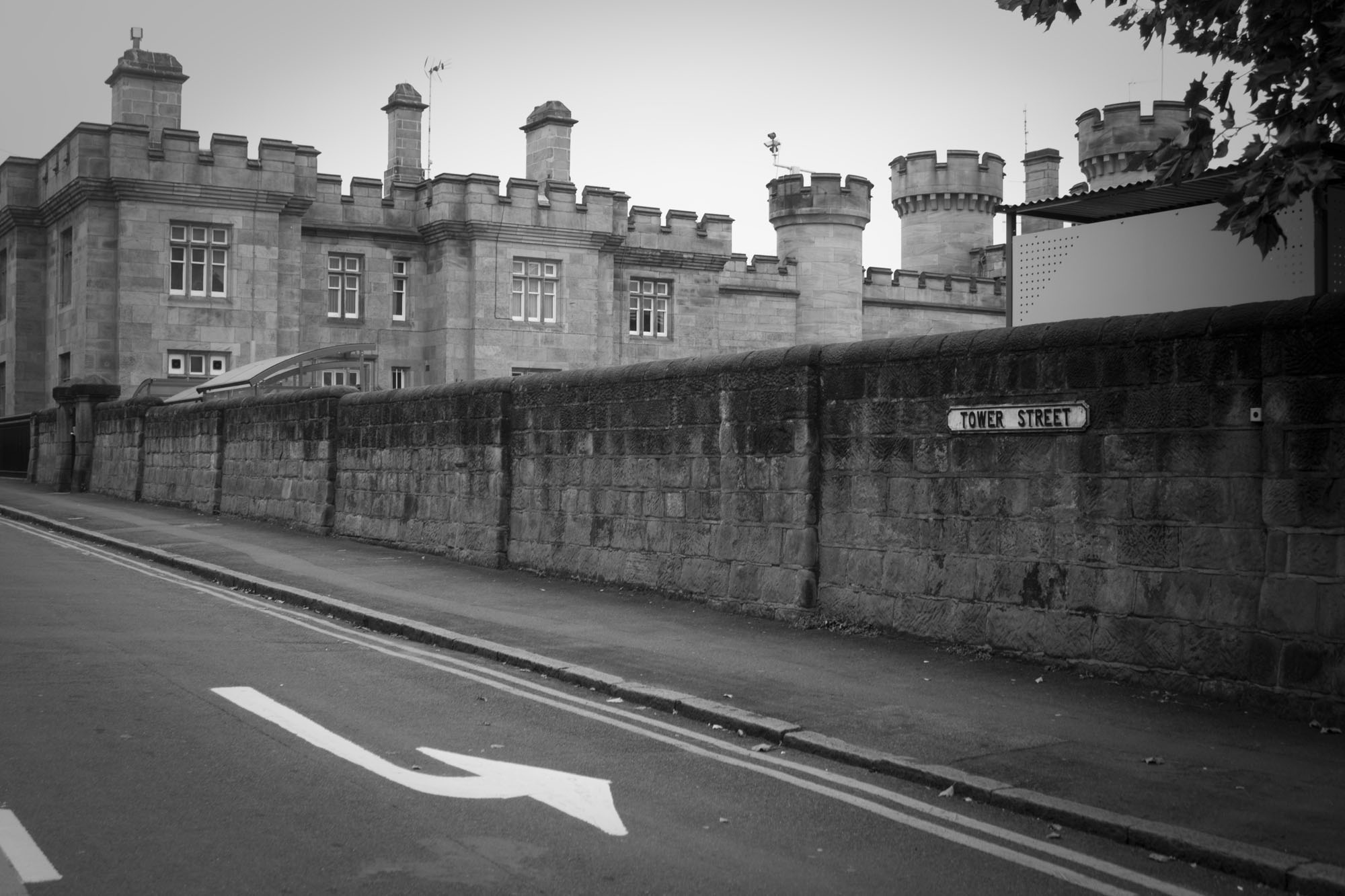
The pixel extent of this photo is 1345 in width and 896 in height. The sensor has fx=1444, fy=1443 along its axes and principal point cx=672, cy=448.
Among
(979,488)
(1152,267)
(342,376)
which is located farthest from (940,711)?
(342,376)

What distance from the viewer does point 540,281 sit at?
41812 millimetres

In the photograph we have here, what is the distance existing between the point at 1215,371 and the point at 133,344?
32.9 m

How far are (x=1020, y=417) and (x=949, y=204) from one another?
45925mm

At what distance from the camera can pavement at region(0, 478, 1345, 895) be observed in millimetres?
6340

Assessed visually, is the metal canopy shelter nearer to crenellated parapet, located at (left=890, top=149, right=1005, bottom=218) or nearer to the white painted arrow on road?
the white painted arrow on road

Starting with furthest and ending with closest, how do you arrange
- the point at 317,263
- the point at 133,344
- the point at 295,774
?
the point at 317,263
the point at 133,344
the point at 295,774

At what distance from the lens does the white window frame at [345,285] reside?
40.7m

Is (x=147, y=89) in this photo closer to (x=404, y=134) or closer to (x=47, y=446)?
(x=404, y=134)

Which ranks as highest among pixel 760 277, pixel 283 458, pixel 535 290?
pixel 760 277

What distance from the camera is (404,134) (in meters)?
44.6

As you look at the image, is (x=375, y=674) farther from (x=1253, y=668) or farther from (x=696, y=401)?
(x=1253, y=668)

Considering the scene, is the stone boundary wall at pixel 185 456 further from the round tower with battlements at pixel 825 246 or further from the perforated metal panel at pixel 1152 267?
the round tower with battlements at pixel 825 246

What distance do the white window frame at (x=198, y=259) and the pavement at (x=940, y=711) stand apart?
24.5m

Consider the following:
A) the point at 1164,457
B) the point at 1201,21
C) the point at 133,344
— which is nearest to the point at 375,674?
the point at 1164,457
